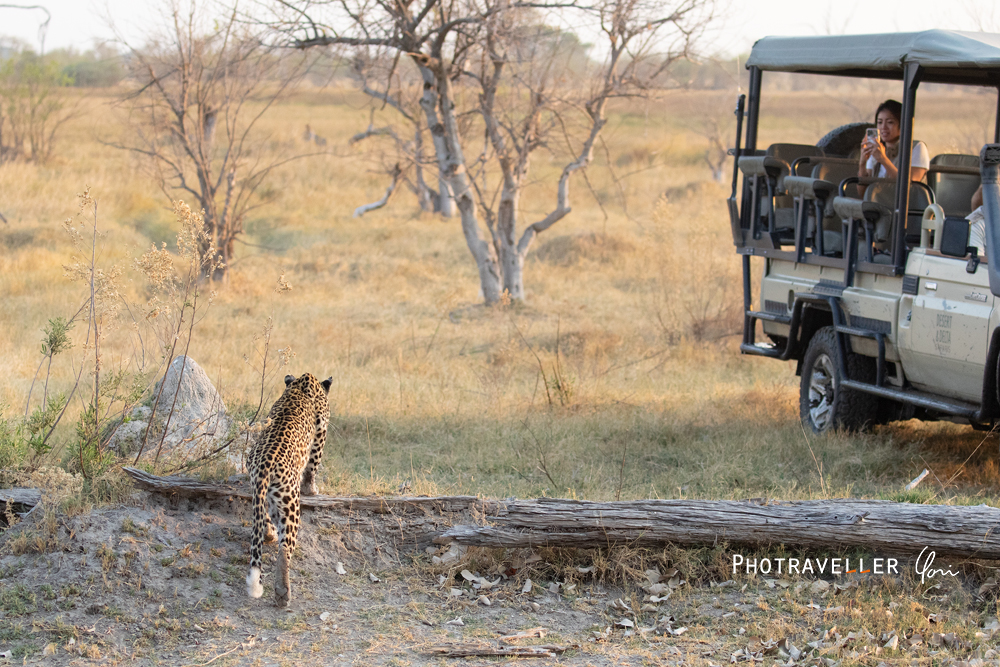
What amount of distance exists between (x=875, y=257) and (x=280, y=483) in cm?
424

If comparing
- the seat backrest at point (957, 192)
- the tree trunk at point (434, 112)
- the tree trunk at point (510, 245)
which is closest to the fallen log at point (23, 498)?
the seat backrest at point (957, 192)

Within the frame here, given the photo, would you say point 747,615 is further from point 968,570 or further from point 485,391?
point 485,391

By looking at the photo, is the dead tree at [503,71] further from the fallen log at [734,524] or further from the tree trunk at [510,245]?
the fallen log at [734,524]

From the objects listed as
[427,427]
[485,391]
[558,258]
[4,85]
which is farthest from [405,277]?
[4,85]

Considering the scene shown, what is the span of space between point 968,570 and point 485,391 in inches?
186

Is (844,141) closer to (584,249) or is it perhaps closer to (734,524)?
(734,524)

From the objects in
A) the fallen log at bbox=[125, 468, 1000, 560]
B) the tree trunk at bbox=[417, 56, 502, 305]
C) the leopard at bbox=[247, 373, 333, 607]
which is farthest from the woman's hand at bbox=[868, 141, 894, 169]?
the tree trunk at bbox=[417, 56, 502, 305]

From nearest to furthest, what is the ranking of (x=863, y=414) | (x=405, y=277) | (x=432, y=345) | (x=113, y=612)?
(x=113, y=612)
(x=863, y=414)
(x=432, y=345)
(x=405, y=277)

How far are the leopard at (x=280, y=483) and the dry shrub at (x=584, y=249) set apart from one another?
1223 centimetres

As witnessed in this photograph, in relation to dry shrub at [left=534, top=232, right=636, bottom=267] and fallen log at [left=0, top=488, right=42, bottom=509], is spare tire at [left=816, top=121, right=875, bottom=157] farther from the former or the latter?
dry shrub at [left=534, top=232, right=636, bottom=267]

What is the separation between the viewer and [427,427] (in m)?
7.47

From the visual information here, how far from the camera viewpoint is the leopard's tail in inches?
159

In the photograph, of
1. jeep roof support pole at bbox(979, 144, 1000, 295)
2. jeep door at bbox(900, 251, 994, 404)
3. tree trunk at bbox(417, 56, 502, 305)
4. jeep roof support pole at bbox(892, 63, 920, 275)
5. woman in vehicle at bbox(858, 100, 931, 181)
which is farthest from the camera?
tree trunk at bbox(417, 56, 502, 305)

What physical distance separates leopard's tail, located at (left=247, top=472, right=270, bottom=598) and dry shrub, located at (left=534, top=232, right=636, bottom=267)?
12.9 meters
